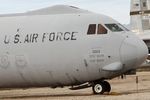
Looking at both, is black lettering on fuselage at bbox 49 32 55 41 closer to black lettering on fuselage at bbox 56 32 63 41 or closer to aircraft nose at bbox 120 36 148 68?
black lettering on fuselage at bbox 56 32 63 41

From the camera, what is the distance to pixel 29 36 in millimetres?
25734

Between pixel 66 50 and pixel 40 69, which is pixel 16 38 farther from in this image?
pixel 66 50

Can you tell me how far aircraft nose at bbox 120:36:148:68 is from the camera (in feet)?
79.8

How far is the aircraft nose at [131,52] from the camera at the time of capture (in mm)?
24328

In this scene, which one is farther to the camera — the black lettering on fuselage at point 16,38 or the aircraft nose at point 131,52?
the black lettering on fuselage at point 16,38

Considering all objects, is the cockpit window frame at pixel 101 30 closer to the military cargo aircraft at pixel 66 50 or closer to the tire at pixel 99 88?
the military cargo aircraft at pixel 66 50

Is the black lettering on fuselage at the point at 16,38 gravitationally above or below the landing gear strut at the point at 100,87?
above

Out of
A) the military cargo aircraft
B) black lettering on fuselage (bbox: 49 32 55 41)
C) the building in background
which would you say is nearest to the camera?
the military cargo aircraft

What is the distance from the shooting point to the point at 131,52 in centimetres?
2433

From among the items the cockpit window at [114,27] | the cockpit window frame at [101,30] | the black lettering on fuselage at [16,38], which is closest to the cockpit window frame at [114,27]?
the cockpit window at [114,27]

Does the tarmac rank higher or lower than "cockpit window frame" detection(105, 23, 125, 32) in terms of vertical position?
lower

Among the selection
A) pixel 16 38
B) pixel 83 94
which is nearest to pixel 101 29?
pixel 83 94

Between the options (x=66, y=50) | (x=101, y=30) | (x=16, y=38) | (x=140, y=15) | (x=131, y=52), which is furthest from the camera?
(x=140, y=15)

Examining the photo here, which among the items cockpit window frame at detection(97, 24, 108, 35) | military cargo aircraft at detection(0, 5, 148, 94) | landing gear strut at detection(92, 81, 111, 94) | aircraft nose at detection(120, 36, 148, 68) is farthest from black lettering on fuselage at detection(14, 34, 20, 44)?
aircraft nose at detection(120, 36, 148, 68)
